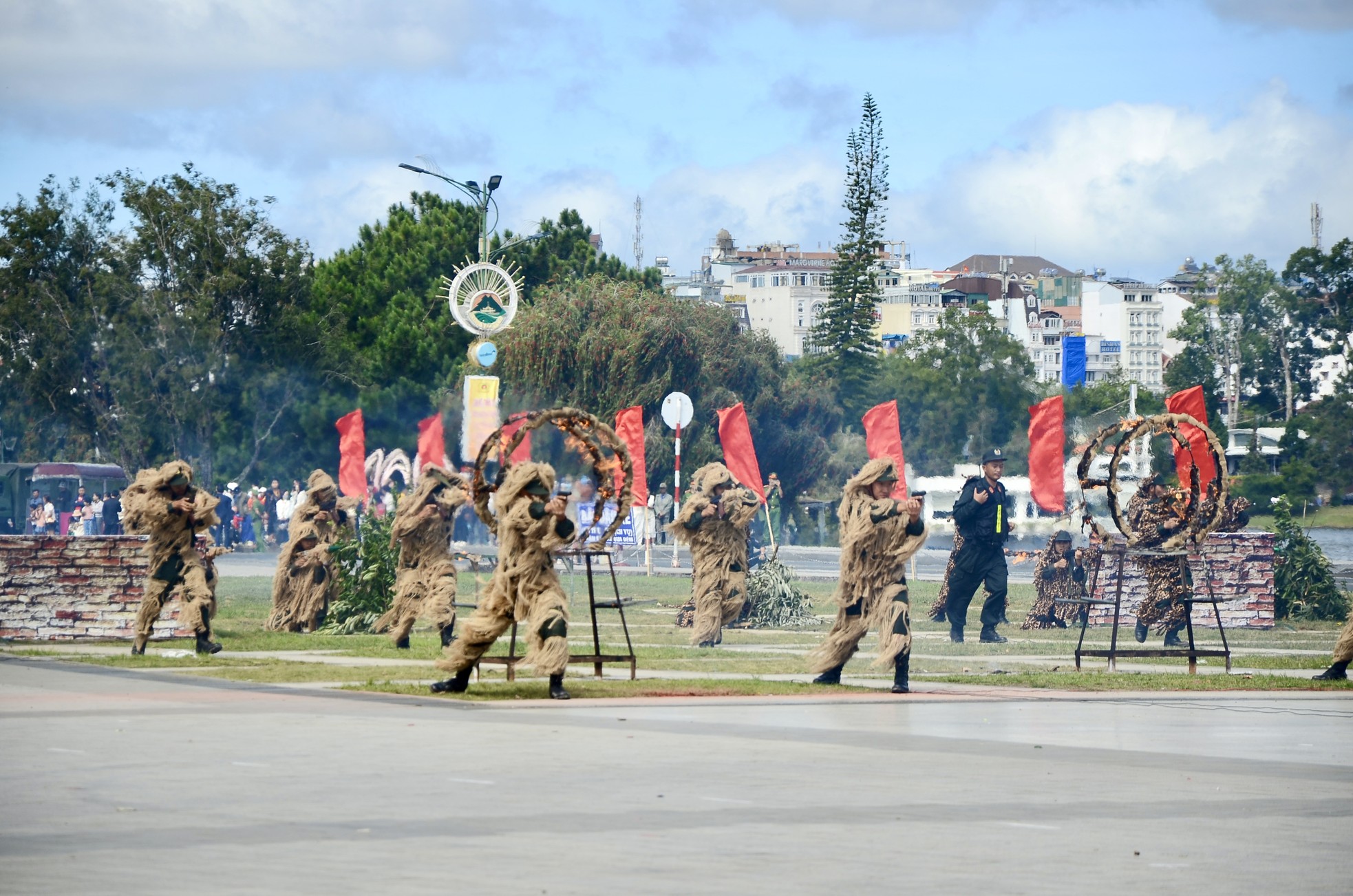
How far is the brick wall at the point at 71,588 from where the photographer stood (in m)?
20.4

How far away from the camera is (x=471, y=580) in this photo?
3422cm

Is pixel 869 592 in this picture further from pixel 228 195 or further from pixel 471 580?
pixel 228 195

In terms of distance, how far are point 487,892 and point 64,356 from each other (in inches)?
2085

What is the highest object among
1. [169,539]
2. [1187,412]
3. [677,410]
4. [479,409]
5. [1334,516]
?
[677,410]

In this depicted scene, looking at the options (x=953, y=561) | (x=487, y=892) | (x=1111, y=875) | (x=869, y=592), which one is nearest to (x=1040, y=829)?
(x=1111, y=875)

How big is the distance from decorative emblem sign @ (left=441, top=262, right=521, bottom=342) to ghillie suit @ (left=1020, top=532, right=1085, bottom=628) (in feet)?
51.5

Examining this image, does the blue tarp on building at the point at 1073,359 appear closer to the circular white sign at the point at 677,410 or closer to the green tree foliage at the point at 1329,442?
the circular white sign at the point at 677,410

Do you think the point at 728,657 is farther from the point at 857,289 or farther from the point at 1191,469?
the point at 857,289

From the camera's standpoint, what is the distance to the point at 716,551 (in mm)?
20641

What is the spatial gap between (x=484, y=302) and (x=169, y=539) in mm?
19029

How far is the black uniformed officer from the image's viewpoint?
71.3 ft

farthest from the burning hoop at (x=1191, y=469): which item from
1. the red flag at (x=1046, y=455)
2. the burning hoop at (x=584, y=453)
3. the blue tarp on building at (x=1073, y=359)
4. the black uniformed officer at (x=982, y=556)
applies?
the blue tarp on building at (x=1073, y=359)

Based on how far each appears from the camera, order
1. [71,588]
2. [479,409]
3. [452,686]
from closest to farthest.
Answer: [452,686]
[71,588]
[479,409]

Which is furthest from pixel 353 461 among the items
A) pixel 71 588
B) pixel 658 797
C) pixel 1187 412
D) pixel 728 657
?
pixel 658 797
